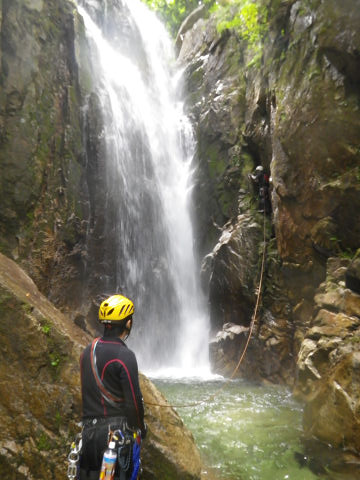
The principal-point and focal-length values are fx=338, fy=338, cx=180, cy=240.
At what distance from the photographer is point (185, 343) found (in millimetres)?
12984

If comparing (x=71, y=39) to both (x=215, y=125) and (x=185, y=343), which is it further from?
(x=185, y=343)

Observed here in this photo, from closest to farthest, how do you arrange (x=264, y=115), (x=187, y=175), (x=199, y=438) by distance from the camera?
(x=199, y=438), (x=264, y=115), (x=187, y=175)

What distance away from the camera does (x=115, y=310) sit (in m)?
2.93

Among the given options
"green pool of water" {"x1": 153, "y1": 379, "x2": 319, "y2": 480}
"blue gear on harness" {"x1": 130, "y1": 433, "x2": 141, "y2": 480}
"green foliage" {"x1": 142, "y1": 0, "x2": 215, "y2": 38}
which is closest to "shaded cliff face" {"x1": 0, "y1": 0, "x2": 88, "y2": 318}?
"green pool of water" {"x1": 153, "y1": 379, "x2": 319, "y2": 480}

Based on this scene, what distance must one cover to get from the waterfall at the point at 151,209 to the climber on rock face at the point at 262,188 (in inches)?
174

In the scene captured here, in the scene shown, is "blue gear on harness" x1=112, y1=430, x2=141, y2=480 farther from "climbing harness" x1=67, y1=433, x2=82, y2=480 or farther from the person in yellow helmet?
"climbing harness" x1=67, y1=433, x2=82, y2=480

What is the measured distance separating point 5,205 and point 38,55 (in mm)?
5207

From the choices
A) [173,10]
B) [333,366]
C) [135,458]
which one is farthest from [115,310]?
[173,10]

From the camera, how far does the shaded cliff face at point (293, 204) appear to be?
753 cm

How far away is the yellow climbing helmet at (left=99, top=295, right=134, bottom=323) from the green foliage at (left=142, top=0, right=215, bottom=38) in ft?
88.8

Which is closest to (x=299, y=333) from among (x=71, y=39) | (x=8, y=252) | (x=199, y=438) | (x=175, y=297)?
(x=199, y=438)

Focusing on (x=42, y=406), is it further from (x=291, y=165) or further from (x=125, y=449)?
(x=291, y=165)

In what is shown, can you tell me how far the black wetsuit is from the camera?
103 inches

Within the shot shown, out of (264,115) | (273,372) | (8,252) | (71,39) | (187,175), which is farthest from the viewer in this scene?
(187,175)
